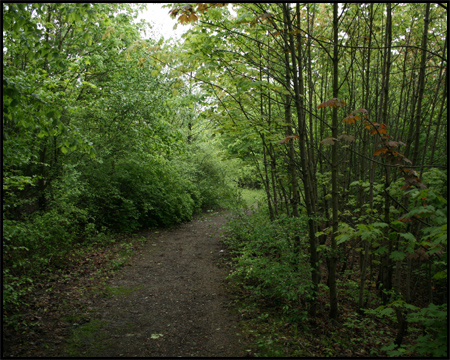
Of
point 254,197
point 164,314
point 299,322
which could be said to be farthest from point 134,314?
point 254,197

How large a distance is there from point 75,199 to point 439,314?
7760 millimetres

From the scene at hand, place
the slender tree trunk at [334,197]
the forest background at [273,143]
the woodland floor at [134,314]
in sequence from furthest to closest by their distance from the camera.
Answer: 1. the slender tree trunk at [334,197]
2. the woodland floor at [134,314]
3. the forest background at [273,143]

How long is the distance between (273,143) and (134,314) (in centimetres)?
352

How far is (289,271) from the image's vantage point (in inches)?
167

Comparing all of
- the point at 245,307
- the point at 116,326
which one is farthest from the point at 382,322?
the point at 116,326

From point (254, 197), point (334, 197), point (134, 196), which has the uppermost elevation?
point (334, 197)

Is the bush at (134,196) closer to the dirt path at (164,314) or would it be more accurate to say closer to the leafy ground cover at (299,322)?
the dirt path at (164,314)

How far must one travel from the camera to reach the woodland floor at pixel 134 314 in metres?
3.59

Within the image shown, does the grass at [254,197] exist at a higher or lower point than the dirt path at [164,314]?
higher

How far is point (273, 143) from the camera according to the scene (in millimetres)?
4629

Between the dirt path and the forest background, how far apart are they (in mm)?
650

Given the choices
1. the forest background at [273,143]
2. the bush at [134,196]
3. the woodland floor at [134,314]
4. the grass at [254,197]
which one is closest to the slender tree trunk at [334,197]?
the forest background at [273,143]

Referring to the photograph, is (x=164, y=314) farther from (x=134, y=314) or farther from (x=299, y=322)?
(x=299, y=322)

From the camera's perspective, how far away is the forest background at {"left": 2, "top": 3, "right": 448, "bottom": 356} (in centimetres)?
330
